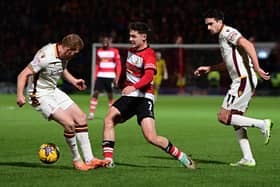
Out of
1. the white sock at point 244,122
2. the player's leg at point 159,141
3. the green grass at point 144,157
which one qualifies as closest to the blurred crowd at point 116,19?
the green grass at point 144,157

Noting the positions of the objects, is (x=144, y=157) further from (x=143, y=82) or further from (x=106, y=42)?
(x=106, y=42)

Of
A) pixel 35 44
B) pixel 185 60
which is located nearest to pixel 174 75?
pixel 185 60

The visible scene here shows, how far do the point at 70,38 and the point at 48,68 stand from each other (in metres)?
0.50

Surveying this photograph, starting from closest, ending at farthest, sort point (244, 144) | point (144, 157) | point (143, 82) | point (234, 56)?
point (143, 82), point (234, 56), point (244, 144), point (144, 157)

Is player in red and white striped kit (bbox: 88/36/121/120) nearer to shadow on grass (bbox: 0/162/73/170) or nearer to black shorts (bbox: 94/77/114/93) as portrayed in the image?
black shorts (bbox: 94/77/114/93)

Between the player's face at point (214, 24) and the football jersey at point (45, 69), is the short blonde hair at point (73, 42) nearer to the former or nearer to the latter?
the football jersey at point (45, 69)

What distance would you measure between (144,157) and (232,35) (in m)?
2.26

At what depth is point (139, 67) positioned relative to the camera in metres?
9.66

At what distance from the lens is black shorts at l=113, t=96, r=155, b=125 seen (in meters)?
9.68

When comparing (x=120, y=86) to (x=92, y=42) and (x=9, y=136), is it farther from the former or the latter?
(x=92, y=42)

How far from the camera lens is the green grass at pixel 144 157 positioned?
8570 millimetres

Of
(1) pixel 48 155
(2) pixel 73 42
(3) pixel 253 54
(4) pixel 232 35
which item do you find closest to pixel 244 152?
(3) pixel 253 54

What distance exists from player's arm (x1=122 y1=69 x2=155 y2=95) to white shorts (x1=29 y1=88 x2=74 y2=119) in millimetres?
766

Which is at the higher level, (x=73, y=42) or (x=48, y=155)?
(x=73, y=42)
